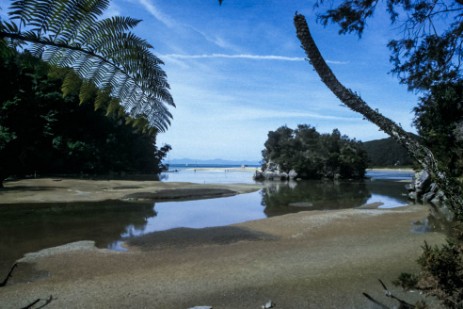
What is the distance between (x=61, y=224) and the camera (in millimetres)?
16266

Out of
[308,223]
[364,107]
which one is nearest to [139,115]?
[364,107]

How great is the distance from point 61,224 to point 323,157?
5539cm

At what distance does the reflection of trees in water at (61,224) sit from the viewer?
41.0 feet

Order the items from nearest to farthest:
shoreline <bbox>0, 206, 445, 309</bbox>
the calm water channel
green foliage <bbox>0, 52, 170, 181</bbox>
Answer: shoreline <bbox>0, 206, 445, 309</bbox>, the calm water channel, green foliage <bbox>0, 52, 170, 181</bbox>

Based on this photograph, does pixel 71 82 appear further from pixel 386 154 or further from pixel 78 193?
pixel 386 154

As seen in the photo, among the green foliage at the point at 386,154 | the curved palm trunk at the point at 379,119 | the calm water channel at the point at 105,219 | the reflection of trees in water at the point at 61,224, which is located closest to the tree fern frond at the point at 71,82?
the curved palm trunk at the point at 379,119

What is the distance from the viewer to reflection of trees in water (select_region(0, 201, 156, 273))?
12.5 meters

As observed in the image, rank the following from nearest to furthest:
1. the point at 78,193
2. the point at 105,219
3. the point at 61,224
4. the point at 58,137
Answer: the point at 61,224
the point at 105,219
the point at 78,193
the point at 58,137

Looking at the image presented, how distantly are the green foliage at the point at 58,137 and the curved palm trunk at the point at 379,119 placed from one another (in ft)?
58.6

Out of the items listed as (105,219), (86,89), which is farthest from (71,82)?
(105,219)

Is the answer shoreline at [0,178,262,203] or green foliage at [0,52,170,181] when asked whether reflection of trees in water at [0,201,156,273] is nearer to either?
shoreline at [0,178,262,203]

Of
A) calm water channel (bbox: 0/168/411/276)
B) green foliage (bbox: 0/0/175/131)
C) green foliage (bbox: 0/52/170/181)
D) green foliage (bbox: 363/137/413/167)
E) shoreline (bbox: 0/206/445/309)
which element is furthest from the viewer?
green foliage (bbox: 363/137/413/167)

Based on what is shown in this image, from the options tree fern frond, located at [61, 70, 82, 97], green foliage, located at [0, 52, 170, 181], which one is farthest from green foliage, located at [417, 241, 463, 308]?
green foliage, located at [0, 52, 170, 181]

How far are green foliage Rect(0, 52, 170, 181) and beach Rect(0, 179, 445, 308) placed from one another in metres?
12.4
